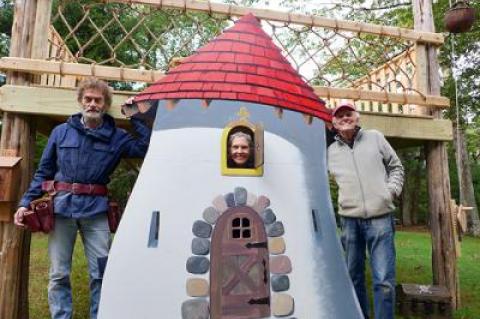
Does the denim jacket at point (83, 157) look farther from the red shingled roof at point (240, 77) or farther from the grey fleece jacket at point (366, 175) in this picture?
the grey fleece jacket at point (366, 175)

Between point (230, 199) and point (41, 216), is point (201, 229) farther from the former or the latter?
point (41, 216)

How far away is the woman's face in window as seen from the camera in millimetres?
2457

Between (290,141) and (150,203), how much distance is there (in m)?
0.94

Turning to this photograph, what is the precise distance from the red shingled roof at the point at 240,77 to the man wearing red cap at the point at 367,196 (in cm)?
46

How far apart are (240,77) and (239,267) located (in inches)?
45.0

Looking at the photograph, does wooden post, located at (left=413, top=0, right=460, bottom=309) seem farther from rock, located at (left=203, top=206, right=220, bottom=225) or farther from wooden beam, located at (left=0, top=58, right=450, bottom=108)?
rock, located at (left=203, top=206, right=220, bottom=225)

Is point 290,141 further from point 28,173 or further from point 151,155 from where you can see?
point 28,173

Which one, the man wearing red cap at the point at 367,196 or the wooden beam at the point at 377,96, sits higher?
the wooden beam at the point at 377,96

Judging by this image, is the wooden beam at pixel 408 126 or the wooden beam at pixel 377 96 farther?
the wooden beam at pixel 408 126

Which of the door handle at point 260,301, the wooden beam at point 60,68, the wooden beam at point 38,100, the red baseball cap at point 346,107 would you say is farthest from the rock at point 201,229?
the wooden beam at point 60,68

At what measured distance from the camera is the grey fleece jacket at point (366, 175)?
3014 millimetres

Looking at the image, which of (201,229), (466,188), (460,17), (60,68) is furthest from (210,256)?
(466,188)

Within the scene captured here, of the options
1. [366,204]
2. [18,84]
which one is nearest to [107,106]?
[18,84]

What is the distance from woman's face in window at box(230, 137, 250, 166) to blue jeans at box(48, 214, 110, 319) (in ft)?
3.24
